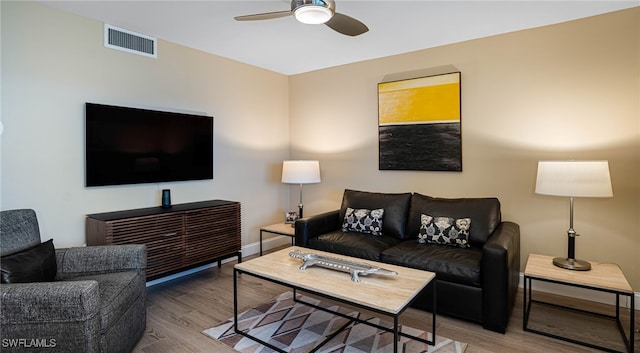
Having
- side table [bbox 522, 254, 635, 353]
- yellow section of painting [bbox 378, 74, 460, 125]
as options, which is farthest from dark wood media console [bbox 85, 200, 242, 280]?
side table [bbox 522, 254, 635, 353]

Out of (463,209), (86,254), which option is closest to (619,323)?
(463,209)

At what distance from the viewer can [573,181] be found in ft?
8.01

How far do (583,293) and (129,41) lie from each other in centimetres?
471

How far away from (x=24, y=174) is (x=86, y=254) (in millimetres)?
899

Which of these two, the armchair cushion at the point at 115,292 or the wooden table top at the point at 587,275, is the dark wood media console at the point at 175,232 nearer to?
the armchair cushion at the point at 115,292

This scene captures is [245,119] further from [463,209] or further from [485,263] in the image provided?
[485,263]

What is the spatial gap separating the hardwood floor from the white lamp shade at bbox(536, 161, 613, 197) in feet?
3.29

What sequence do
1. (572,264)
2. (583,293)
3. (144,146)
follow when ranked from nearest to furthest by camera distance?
(572,264) → (583,293) → (144,146)

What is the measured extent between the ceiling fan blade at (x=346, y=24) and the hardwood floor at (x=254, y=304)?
7.36 ft

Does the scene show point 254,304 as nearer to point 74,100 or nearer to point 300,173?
point 300,173

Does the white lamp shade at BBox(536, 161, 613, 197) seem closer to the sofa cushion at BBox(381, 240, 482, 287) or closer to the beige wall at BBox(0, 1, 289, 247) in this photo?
the sofa cushion at BBox(381, 240, 482, 287)

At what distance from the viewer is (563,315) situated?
2.74m

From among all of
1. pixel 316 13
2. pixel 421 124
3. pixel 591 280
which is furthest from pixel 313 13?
pixel 591 280

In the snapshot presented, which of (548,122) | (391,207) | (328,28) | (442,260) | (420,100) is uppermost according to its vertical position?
(328,28)
